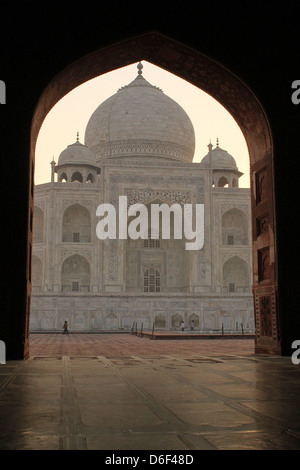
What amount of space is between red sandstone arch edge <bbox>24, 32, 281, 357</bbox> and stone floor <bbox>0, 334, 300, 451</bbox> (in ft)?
6.77

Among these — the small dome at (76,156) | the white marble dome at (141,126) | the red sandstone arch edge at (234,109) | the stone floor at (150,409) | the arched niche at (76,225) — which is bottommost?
the stone floor at (150,409)

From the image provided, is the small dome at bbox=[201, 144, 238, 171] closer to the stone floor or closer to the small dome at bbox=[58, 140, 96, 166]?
the small dome at bbox=[58, 140, 96, 166]

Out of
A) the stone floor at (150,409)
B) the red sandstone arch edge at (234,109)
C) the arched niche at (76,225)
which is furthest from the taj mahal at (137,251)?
the stone floor at (150,409)

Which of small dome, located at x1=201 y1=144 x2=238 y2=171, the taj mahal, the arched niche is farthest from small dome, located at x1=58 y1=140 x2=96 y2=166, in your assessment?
small dome, located at x1=201 y1=144 x2=238 y2=171

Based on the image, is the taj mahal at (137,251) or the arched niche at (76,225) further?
the arched niche at (76,225)

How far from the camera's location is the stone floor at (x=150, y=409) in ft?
7.54

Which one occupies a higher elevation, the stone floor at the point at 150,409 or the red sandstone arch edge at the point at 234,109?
the red sandstone arch edge at the point at 234,109

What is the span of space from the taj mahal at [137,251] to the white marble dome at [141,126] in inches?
3.8

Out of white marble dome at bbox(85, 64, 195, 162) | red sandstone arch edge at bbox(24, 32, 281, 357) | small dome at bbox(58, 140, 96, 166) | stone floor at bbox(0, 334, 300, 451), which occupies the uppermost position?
white marble dome at bbox(85, 64, 195, 162)

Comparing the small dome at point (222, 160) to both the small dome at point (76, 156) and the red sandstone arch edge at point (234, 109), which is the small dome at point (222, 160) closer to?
the small dome at point (76, 156)

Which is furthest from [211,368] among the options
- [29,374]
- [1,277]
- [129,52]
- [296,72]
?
[129,52]

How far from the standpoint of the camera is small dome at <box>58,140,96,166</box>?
2848cm

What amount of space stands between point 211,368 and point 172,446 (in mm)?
3478
